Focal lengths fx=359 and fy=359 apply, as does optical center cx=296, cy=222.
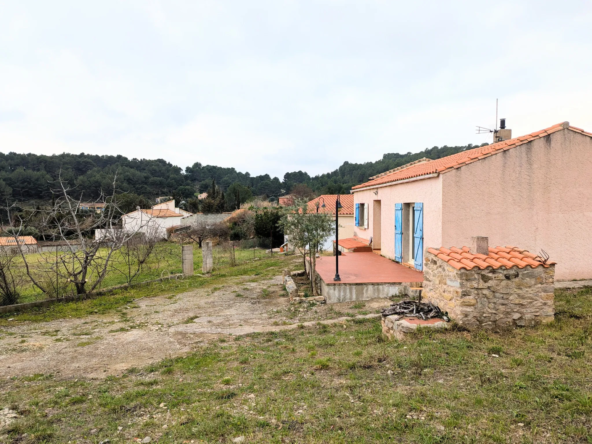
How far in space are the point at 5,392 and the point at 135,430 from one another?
2.60 m

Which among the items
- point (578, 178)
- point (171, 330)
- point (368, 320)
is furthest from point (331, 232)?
point (578, 178)

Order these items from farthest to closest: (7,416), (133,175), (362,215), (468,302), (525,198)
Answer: (133,175), (362,215), (525,198), (468,302), (7,416)

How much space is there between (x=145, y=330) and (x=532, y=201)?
10256 mm

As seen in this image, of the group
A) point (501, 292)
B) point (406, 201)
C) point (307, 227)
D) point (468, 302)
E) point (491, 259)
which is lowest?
point (468, 302)

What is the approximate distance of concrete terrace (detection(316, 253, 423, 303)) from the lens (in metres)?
9.12

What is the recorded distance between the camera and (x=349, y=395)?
12.8 feet

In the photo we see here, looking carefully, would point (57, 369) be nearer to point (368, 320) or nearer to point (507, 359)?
point (368, 320)

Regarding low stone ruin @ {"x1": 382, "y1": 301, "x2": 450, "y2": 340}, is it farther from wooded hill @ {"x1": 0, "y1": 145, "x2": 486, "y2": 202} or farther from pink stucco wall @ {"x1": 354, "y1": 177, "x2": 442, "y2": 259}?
wooded hill @ {"x1": 0, "y1": 145, "x2": 486, "y2": 202}

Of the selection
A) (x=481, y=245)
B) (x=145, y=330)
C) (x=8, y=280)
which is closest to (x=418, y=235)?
(x=481, y=245)

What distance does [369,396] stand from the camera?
3.78 m

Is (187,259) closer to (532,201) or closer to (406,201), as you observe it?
(406,201)

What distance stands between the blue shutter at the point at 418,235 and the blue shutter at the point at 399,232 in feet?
3.23

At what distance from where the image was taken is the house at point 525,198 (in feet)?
30.7

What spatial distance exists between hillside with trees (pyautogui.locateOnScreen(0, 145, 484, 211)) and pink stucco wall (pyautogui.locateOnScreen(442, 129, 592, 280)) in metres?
29.4
